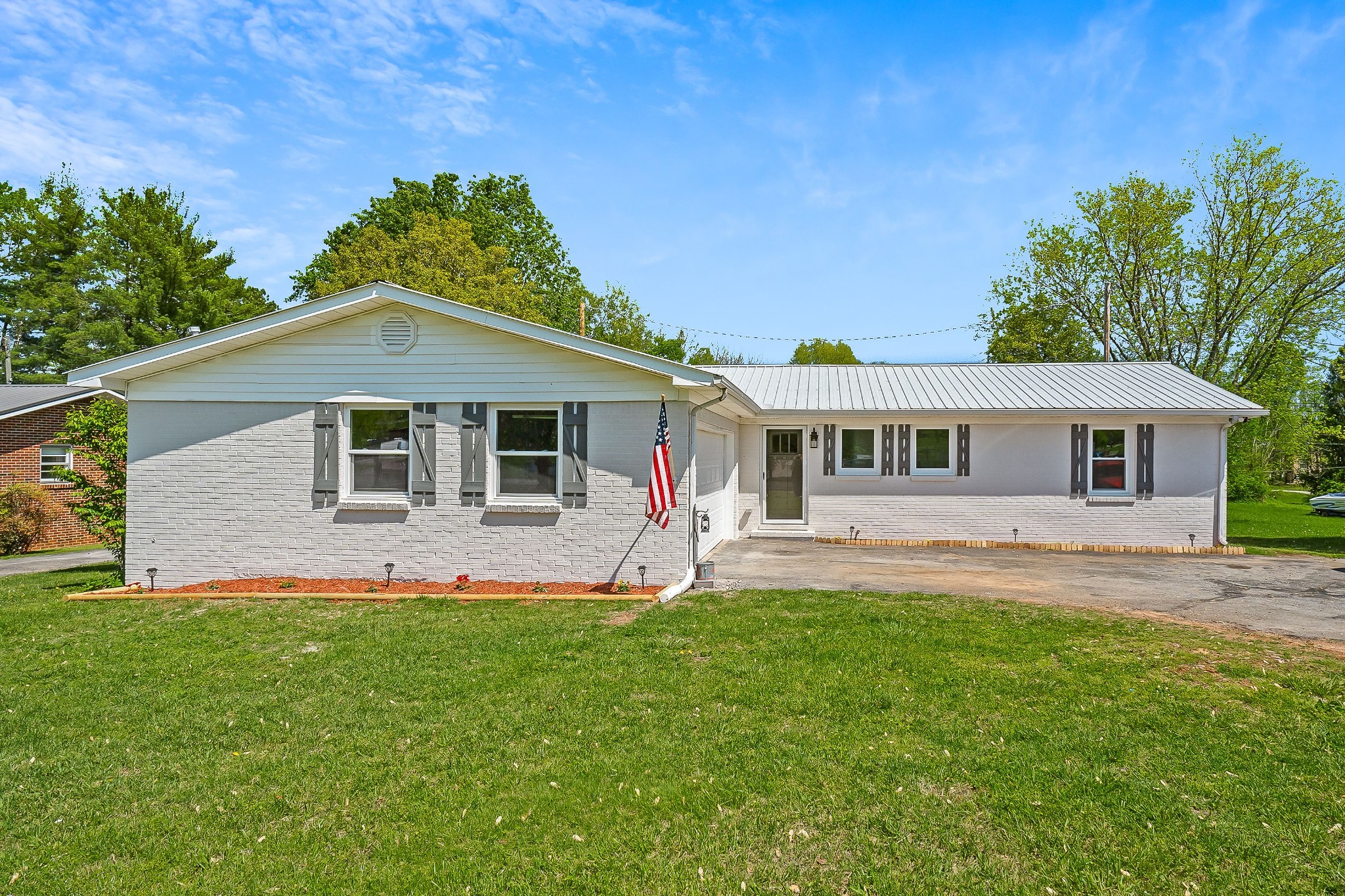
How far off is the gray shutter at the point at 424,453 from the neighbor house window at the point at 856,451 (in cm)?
828

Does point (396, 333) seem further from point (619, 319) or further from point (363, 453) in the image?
point (619, 319)

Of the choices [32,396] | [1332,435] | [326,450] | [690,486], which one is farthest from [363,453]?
[1332,435]

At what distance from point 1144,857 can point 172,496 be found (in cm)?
1193

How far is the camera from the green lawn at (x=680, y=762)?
3422 millimetres

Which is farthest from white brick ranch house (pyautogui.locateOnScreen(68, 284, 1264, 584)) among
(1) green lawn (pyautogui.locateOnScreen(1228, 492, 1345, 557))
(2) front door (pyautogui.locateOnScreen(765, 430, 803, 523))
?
(1) green lawn (pyautogui.locateOnScreen(1228, 492, 1345, 557))

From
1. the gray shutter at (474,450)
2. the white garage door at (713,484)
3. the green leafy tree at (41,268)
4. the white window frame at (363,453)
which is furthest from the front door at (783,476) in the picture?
the green leafy tree at (41,268)

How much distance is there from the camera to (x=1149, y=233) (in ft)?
90.1

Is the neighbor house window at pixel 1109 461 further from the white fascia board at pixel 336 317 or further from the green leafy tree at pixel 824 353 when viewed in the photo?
the green leafy tree at pixel 824 353

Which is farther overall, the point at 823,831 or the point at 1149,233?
the point at 1149,233

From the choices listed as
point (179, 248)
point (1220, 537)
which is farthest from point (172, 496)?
point (179, 248)

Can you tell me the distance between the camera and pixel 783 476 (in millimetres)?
15250

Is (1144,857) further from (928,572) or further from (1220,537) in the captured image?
(1220,537)

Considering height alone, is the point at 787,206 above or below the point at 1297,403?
above

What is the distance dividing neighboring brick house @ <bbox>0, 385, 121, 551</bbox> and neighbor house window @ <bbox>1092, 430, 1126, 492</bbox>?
78.3ft
